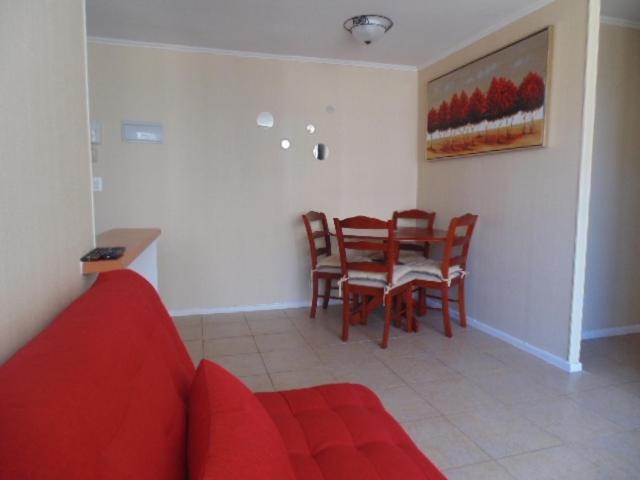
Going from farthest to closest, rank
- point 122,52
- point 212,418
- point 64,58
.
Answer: point 122,52 < point 64,58 < point 212,418

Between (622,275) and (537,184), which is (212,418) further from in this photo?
(622,275)

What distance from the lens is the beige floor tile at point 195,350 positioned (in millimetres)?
2890

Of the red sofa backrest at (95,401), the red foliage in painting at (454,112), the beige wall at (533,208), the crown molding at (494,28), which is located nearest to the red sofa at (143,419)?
the red sofa backrest at (95,401)

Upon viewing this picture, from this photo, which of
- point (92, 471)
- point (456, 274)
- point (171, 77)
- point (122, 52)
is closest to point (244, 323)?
point (456, 274)

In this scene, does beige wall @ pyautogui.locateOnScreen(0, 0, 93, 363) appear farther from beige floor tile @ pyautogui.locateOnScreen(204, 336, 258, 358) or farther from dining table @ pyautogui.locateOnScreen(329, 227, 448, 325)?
dining table @ pyautogui.locateOnScreen(329, 227, 448, 325)

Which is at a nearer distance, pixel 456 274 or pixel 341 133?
pixel 456 274

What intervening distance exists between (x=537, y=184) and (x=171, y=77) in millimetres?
2900

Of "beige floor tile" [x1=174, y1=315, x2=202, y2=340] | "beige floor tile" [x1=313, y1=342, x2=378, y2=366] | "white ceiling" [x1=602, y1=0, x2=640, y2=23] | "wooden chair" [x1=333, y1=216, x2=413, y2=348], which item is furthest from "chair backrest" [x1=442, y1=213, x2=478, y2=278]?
"beige floor tile" [x1=174, y1=315, x2=202, y2=340]

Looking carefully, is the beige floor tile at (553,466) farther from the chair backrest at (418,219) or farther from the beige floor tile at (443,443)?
the chair backrest at (418,219)

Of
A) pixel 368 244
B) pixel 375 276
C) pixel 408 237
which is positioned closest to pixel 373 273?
pixel 375 276

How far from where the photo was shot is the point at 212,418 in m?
0.85

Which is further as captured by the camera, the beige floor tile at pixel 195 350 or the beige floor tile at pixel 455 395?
the beige floor tile at pixel 195 350

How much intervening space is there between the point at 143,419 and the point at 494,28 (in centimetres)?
340

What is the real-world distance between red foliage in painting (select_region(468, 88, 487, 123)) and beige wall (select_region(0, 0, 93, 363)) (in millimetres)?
2682
